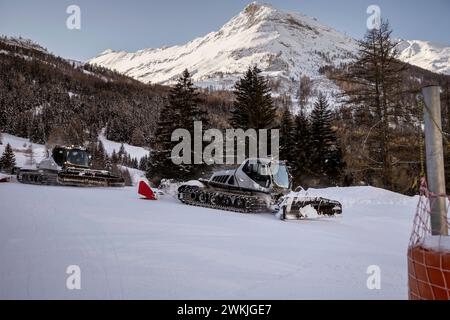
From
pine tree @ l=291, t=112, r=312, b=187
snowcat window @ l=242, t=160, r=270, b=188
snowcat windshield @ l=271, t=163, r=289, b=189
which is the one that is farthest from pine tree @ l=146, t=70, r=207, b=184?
snowcat windshield @ l=271, t=163, r=289, b=189

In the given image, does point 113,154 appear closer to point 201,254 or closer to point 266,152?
point 266,152

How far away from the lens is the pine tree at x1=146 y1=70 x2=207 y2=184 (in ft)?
83.6

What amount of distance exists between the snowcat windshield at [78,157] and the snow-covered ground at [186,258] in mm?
12422

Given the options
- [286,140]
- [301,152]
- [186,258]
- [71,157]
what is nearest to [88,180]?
[71,157]

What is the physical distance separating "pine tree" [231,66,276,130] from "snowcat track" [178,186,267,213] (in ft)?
54.0

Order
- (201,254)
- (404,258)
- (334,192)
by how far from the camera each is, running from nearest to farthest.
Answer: (201,254) → (404,258) → (334,192)

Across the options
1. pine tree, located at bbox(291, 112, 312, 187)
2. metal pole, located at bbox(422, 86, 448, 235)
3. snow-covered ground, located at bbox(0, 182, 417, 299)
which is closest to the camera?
metal pole, located at bbox(422, 86, 448, 235)

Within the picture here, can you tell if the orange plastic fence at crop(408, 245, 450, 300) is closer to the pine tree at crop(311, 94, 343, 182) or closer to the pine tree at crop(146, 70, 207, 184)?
the pine tree at crop(146, 70, 207, 184)

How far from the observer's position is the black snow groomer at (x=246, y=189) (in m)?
11.1

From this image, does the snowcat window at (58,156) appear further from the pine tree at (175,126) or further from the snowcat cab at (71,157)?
the pine tree at (175,126)

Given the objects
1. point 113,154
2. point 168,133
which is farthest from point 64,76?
point 168,133

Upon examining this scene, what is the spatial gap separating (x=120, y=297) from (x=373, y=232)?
619 cm

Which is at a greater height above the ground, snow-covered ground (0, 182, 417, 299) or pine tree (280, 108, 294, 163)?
pine tree (280, 108, 294, 163)

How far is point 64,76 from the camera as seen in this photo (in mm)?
163125
